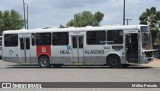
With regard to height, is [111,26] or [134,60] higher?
[111,26]

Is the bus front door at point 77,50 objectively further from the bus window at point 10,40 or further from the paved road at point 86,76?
the bus window at point 10,40

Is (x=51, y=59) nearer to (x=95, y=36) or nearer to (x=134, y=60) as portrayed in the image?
(x=95, y=36)

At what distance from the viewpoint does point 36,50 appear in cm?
3238

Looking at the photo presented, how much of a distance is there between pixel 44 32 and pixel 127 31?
6205 mm

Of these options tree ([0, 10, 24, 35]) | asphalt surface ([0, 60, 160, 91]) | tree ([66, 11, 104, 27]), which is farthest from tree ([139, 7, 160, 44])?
tree ([66, 11, 104, 27])

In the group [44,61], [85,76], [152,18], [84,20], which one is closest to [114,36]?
[44,61]

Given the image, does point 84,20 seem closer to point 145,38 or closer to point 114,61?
point 114,61

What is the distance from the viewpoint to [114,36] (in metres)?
29.7

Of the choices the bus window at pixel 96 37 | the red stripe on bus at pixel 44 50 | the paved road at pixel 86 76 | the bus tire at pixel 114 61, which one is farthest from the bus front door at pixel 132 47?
the red stripe on bus at pixel 44 50

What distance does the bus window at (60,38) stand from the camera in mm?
31453

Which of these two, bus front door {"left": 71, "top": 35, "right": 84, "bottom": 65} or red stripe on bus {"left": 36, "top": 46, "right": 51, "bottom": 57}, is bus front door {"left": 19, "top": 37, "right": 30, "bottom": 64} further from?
bus front door {"left": 71, "top": 35, "right": 84, "bottom": 65}

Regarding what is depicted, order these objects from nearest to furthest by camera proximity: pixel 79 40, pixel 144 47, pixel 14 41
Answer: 1. pixel 144 47
2. pixel 79 40
3. pixel 14 41

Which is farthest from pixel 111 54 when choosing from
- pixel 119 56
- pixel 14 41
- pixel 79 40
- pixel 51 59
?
pixel 14 41

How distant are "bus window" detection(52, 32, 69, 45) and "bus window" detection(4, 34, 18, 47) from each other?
10.1 feet
